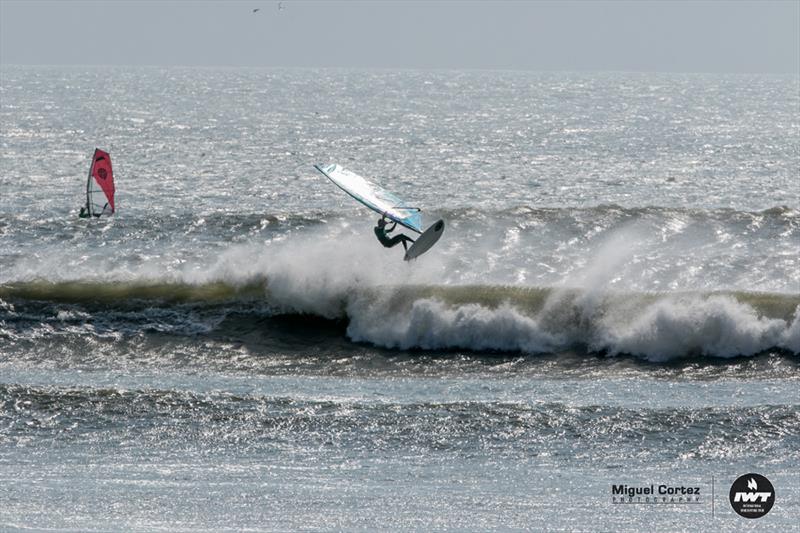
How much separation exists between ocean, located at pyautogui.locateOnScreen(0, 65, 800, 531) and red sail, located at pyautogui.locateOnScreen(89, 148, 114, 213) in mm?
1029

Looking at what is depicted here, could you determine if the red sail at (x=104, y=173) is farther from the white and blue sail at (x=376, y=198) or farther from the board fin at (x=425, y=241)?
the board fin at (x=425, y=241)

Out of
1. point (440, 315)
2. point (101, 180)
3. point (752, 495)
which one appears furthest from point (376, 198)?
point (101, 180)

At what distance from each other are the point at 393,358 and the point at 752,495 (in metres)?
8.00

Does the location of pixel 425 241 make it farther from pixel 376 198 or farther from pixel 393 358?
pixel 393 358

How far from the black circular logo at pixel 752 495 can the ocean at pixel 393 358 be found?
11cm

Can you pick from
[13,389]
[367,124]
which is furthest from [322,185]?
[367,124]

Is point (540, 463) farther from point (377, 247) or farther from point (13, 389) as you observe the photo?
point (377, 247)

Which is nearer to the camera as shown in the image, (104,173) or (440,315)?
(440,315)

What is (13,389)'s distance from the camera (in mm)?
15727

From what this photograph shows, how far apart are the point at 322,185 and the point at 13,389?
77.1 ft

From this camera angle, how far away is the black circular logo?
11548 mm

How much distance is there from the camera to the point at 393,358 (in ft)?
62.3

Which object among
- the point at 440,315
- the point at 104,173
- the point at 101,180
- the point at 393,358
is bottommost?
the point at 393,358

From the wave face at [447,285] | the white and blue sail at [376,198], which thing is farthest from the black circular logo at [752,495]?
the white and blue sail at [376,198]
